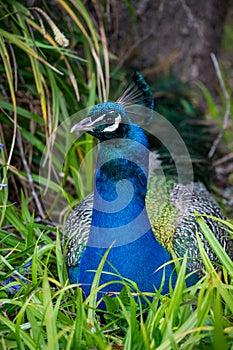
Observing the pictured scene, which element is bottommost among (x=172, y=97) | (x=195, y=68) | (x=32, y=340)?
(x=32, y=340)

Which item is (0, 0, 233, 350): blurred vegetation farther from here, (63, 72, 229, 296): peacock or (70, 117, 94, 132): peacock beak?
(70, 117, 94, 132): peacock beak

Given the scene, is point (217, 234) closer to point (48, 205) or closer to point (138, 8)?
point (48, 205)

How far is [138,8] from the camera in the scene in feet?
14.3

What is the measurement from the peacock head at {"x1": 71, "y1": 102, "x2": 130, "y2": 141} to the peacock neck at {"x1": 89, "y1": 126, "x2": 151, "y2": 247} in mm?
25

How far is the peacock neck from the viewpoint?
2230 mm

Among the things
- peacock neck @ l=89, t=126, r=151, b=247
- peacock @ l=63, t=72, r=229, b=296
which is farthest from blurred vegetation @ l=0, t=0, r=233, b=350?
peacock neck @ l=89, t=126, r=151, b=247

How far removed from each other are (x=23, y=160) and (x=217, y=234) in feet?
3.38

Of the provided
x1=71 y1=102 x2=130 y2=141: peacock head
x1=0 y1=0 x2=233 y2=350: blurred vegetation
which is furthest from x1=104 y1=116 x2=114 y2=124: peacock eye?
x1=0 y1=0 x2=233 y2=350: blurred vegetation

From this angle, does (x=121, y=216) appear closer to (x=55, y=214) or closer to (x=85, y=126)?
(x=85, y=126)

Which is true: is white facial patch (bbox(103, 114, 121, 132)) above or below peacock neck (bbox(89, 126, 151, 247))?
above

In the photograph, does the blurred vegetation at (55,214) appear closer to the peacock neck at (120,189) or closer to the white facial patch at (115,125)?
the peacock neck at (120,189)

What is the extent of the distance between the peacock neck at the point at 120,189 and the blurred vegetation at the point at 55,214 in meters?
0.23

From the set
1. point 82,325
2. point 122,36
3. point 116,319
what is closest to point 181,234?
point 116,319

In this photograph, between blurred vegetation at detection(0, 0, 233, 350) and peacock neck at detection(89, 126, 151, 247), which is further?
peacock neck at detection(89, 126, 151, 247)
